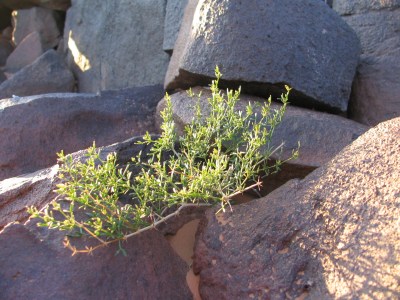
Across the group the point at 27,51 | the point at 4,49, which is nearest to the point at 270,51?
the point at 27,51

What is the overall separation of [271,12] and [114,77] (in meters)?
1.92

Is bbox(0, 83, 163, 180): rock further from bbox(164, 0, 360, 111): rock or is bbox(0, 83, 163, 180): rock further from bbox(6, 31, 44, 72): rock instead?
bbox(6, 31, 44, 72): rock

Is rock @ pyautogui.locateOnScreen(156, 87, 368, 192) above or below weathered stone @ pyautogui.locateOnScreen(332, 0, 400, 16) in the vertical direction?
below

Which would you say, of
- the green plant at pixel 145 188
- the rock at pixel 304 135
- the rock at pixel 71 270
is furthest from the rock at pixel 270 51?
the rock at pixel 71 270

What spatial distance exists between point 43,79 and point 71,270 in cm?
334

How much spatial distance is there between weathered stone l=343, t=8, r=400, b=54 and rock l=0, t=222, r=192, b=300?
99.3 inches

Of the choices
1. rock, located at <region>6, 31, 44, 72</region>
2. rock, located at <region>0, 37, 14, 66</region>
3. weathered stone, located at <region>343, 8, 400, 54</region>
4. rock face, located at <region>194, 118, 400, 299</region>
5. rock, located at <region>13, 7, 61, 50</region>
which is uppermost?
weathered stone, located at <region>343, 8, 400, 54</region>

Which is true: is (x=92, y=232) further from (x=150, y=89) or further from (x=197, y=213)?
(x=150, y=89)

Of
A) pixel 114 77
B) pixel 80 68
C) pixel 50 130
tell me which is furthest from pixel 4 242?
pixel 80 68

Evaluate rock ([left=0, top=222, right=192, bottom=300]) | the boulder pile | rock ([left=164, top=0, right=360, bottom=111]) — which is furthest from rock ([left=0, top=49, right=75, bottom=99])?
rock ([left=0, top=222, right=192, bottom=300])

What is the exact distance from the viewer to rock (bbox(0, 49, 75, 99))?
16.2 feet

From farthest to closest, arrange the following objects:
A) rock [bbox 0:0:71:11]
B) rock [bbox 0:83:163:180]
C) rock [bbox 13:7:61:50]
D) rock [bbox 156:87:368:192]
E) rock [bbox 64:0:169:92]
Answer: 1. rock [bbox 13:7:61:50]
2. rock [bbox 0:0:71:11]
3. rock [bbox 64:0:169:92]
4. rock [bbox 0:83:163:180]
5. rock [bbox 156:87:368:192]

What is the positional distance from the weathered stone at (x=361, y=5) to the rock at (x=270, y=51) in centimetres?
107

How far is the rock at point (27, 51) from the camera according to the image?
242 inches
